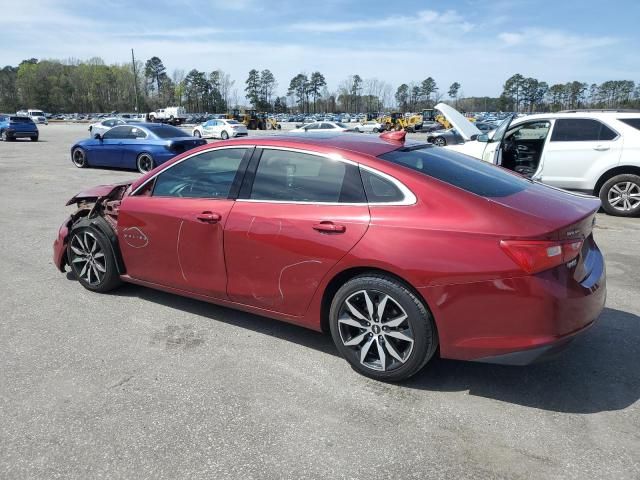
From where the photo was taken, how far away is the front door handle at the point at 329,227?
3236mm

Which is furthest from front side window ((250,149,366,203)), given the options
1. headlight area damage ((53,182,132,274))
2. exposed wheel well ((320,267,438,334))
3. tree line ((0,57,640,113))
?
tree line ((0,57,640,113))

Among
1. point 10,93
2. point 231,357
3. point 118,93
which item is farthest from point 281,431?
point 118,93

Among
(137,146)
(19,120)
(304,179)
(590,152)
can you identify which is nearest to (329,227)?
(304,179)

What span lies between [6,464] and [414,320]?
2274 millimetres

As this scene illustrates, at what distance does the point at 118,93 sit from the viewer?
141000mm

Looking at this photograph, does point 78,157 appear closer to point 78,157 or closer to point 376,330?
point 78,157

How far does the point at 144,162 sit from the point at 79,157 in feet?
9.60

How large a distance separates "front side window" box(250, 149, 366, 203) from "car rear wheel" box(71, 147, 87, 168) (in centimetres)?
1386

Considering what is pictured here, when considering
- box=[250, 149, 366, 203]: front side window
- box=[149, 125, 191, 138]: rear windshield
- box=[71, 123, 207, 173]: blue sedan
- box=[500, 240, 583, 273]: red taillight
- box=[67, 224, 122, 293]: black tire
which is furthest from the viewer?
box=[149, 125, 191, 138]: rear windshield

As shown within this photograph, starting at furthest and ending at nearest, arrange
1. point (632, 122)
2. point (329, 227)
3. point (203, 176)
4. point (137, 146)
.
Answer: point (137, 146) < point (632, 122) < point (203, 176) < point (329, 227)

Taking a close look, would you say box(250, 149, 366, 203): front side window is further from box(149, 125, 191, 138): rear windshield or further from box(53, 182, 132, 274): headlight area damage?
box(149, 125, 191, 138): rear windshield

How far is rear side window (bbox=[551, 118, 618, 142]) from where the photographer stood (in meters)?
8.38

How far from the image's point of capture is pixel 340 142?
12.0ft

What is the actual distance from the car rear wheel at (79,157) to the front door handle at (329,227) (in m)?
14.5
